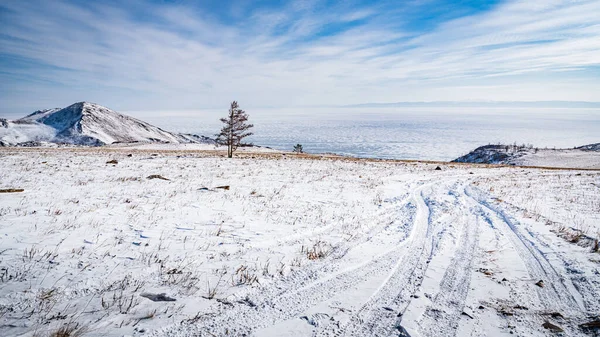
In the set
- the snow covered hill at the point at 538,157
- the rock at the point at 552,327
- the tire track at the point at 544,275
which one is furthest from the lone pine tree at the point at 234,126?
the snow covered hill at the point at 538,157

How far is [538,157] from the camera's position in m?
88.9

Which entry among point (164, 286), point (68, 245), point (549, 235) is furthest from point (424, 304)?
point (68, 245)

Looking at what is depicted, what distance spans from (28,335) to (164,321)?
1.40 meters

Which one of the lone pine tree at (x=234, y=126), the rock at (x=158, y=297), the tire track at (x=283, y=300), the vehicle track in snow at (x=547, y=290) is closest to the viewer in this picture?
the tire track at (x=283, y=300)

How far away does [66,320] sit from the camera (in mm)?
3471

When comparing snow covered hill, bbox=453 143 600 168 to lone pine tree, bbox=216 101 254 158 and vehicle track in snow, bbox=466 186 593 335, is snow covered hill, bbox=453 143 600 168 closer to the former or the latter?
lone pine tree, bbox=216 101 254 158

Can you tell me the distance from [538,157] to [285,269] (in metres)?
114

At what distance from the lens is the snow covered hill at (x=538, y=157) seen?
3127 inches

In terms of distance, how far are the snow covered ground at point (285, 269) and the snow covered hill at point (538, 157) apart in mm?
95679

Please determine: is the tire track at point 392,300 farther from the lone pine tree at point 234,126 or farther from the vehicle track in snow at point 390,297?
the lone pine tree at point 234,126

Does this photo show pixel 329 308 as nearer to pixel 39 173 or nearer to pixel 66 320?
pixel 66 320

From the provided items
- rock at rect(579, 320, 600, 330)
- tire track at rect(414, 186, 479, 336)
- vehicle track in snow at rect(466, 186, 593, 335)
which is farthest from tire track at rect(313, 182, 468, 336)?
rock at rect(579, 320, 600, 330)

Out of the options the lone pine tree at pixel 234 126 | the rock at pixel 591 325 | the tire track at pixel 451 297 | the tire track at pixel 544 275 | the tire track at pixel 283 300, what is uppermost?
the lone pine tree at pixel 234 126

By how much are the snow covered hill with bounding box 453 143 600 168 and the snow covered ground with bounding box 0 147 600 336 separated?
95.7 m
